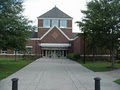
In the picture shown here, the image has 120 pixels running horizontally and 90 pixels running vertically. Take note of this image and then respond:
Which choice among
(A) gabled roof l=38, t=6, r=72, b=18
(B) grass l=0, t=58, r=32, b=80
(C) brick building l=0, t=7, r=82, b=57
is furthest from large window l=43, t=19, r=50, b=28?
(B) grass l=0, t=58, r=32, b=80

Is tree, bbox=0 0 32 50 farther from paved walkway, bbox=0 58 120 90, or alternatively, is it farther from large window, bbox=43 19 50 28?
large window, bbox=43 19 50 28

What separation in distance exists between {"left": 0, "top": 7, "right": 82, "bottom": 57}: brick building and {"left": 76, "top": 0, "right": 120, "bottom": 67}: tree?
141ft

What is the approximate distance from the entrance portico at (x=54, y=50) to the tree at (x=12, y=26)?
4819 cm

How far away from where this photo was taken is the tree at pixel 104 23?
3297cm

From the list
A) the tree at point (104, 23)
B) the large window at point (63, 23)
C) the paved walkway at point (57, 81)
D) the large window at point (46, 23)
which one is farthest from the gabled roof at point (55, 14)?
the paved walkway at point (57, 81)

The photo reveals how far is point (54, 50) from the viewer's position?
8262 cm

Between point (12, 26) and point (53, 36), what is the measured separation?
51.0 metres

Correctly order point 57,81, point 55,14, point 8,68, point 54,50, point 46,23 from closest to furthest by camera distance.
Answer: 1. point 57,81
2. point 8,68
3. point 54,50
4. point 46,23
5. point 55,14

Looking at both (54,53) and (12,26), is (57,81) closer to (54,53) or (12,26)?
(12,26)

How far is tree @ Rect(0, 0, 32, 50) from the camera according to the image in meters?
30.2

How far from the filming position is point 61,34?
81.2m

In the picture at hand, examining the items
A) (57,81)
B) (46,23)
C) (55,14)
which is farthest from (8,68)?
(55,14)

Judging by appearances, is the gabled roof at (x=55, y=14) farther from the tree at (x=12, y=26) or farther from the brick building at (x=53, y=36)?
the tree at (x=12, y=26)

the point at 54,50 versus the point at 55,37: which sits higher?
the point at 55,37
